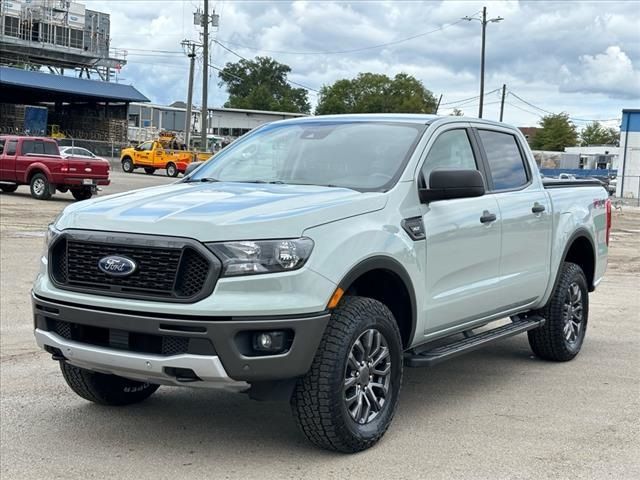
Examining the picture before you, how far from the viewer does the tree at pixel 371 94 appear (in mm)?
117750

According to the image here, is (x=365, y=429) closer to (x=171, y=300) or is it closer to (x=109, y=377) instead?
(x=171, y=300)

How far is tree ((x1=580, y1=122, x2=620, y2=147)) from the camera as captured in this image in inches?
4867

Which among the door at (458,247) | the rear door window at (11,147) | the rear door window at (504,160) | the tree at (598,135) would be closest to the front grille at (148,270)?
the door at (458,247)

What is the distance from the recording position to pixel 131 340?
4199 mm

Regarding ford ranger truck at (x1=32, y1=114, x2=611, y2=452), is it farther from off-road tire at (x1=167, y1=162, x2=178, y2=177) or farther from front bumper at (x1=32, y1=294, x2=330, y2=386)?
off-road tire at (x1=167, y1=162, x2=178, y2=177)

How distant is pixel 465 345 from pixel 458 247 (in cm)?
67

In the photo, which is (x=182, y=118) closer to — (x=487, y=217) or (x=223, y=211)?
(x=487, y=217)

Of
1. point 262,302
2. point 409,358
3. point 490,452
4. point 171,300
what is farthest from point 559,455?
point 171,300

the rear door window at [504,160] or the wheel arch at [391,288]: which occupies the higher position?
the rear door window at [504,160]

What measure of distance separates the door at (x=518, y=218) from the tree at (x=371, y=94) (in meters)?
110

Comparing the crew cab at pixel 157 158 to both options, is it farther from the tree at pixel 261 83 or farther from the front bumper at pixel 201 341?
the tree at pixel 261 83

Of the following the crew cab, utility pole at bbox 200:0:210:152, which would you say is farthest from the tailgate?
utility pole at bbox 200:0:210:152

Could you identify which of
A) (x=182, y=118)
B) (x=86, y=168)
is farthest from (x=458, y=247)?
(x=182, y=118)

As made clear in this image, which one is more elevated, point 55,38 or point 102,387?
point 55,38
